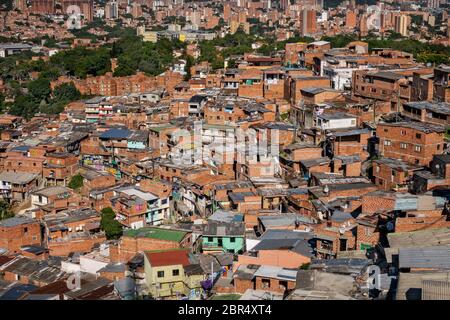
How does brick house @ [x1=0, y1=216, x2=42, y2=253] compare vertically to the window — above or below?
below

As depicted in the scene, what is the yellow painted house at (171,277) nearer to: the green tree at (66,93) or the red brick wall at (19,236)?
the red brick wall at (19,236)

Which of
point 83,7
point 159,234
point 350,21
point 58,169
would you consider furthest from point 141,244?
point 83,7

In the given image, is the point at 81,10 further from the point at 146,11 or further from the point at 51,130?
the point at 51,130

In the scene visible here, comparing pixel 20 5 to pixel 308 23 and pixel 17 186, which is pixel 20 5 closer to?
pixel 308 23

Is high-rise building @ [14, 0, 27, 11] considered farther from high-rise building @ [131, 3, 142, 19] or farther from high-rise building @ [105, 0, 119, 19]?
high-rise building @ [131, 3, 142, 19]

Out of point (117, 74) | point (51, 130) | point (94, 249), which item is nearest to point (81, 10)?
point (117, 74)

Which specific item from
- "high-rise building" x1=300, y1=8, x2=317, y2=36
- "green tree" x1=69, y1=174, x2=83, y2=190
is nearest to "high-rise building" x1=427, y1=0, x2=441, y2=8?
→ "high-rise building" x1=300, y1=8, x2=317, y2=36
